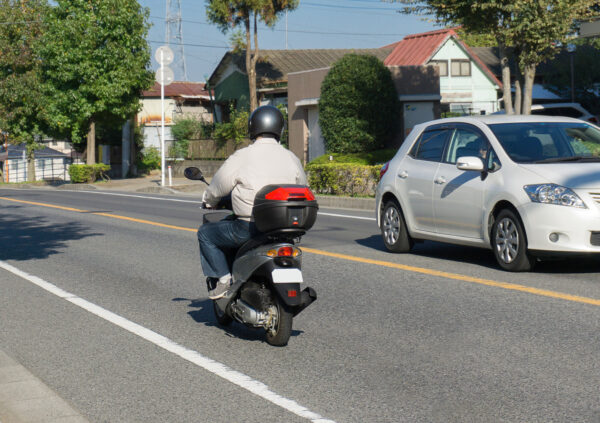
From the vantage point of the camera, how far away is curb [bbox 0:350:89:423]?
4730 mm

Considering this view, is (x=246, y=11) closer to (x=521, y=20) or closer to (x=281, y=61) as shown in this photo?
(x=281, y=61)

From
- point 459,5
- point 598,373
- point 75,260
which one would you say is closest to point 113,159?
point 459,5

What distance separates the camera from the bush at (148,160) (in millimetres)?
52625

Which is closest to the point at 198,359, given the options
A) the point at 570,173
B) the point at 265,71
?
the point at 570,173

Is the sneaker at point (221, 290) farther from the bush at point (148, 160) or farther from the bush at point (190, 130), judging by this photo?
the bush at point (148, 160)

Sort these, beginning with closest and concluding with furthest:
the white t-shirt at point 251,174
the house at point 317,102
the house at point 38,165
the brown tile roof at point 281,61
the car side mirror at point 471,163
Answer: the white t-shirt at point 251,174
the car side mirror at point 471,163
the house at point 317,102
the brown tile roof at point 281,61
the house at point 38,165

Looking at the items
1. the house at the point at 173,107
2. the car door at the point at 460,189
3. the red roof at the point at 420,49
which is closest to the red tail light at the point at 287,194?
the car door at the point at 460,189

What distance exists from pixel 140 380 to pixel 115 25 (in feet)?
127

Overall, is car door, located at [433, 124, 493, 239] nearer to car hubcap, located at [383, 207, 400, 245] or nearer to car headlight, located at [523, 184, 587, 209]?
car headlight, located at [523, 184, 587, 209]

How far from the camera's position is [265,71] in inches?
2069

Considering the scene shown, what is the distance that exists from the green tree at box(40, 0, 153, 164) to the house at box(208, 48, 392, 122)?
31.8 feet

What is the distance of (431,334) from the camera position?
6.79 m

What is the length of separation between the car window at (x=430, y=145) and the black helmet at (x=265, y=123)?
4631 mm

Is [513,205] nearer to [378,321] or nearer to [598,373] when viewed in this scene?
[378,321]
